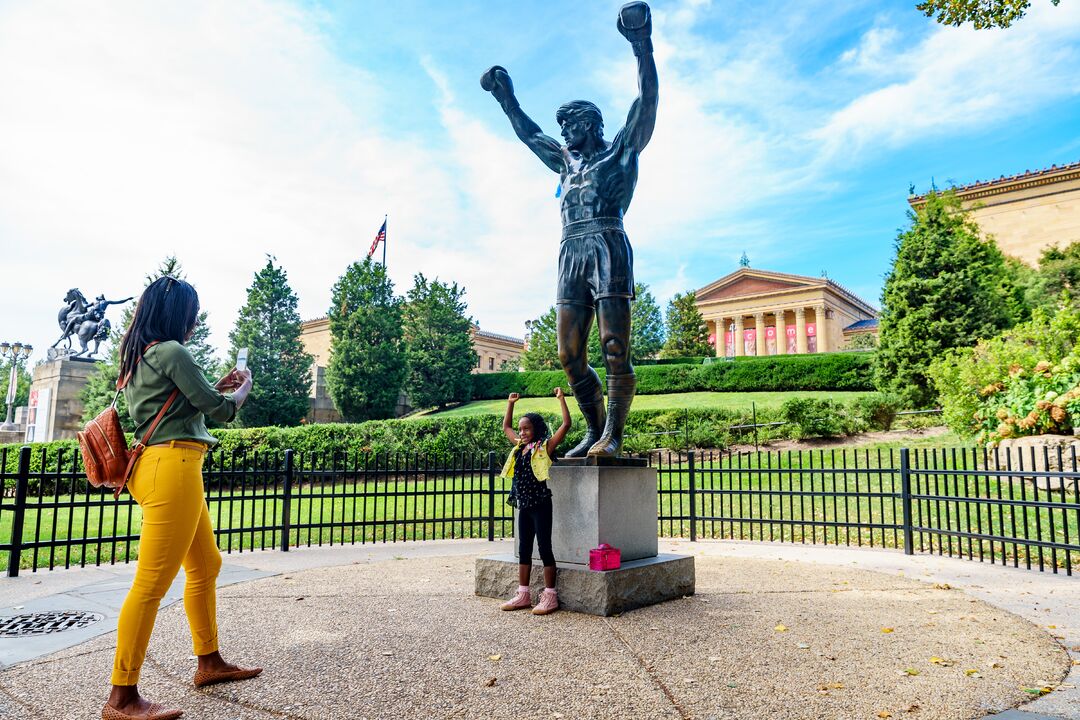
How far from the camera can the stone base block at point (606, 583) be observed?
16.4ft

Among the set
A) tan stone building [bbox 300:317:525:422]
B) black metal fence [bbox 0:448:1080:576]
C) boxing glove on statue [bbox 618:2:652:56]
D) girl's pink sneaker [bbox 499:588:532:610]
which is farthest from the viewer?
tan stone building [bbox 300:317:525:422]

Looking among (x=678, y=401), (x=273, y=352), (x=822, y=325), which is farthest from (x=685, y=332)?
(x=273, y=352)

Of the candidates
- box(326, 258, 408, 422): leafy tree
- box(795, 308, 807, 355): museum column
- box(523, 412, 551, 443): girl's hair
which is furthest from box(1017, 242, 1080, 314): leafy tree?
box(795, 308, 807, 355): museum column

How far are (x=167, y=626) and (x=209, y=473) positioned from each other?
414cm

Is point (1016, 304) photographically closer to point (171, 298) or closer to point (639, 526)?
point (639, 526)

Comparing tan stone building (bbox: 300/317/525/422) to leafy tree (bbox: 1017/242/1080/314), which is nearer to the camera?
leafy tree (bbox: 1017/242/1080/314)

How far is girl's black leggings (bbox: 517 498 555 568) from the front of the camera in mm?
5066

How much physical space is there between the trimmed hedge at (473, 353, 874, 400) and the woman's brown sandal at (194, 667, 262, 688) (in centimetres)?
3140

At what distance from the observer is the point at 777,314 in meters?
71.2

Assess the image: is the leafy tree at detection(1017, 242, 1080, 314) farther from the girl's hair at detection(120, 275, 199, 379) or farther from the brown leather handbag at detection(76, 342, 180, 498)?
the brown leather handbag at detection(76, 342, 180, 498)

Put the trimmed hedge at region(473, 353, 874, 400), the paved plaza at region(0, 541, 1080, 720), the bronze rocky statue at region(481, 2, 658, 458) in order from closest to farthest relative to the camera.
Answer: the paved plaza at region(0, 541, 1080, 720) < the bronze rocky statue at region(481, 2, 658, 458) < the trimmed hedge at region(473, 353, 874, 400)

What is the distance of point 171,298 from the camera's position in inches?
130

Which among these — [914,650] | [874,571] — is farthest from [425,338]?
[914,650]

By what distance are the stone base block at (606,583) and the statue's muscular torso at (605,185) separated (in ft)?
10.2
